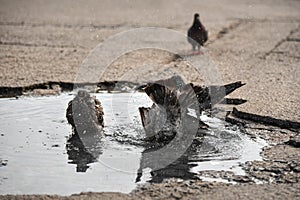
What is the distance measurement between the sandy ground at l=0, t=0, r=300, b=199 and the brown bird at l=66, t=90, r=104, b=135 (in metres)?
1.32

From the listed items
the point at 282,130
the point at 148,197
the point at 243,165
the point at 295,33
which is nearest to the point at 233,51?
the point at 295,33

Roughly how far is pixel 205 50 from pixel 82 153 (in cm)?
476

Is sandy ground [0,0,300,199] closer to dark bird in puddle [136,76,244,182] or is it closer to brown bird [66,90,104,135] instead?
dark bird in puddle [136,76,244,182]

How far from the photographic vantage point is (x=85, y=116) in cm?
545

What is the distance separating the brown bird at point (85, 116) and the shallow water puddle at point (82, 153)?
0.13 meters

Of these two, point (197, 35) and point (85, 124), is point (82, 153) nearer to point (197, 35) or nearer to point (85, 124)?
point (85, 124)

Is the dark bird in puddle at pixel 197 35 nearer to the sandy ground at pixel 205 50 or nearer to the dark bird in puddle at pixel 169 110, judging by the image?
the sandy ground at pixel 205 50

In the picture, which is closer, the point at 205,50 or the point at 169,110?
the point at 169,110

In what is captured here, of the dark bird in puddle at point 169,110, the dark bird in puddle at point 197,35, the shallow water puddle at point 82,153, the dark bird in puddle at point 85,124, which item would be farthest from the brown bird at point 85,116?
the dark bird in puddle at point 197,35

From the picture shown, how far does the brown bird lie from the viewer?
17.9ft

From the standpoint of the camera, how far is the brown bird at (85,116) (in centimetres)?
545

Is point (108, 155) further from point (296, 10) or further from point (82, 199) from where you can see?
point (296, 10)

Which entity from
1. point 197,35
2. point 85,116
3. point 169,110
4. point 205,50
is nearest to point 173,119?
point 169,110

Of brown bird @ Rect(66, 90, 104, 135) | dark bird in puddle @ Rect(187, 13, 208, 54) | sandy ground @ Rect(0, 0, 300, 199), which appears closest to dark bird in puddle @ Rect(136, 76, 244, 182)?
brown bird @ Rect(66, 90, 104, 135)
